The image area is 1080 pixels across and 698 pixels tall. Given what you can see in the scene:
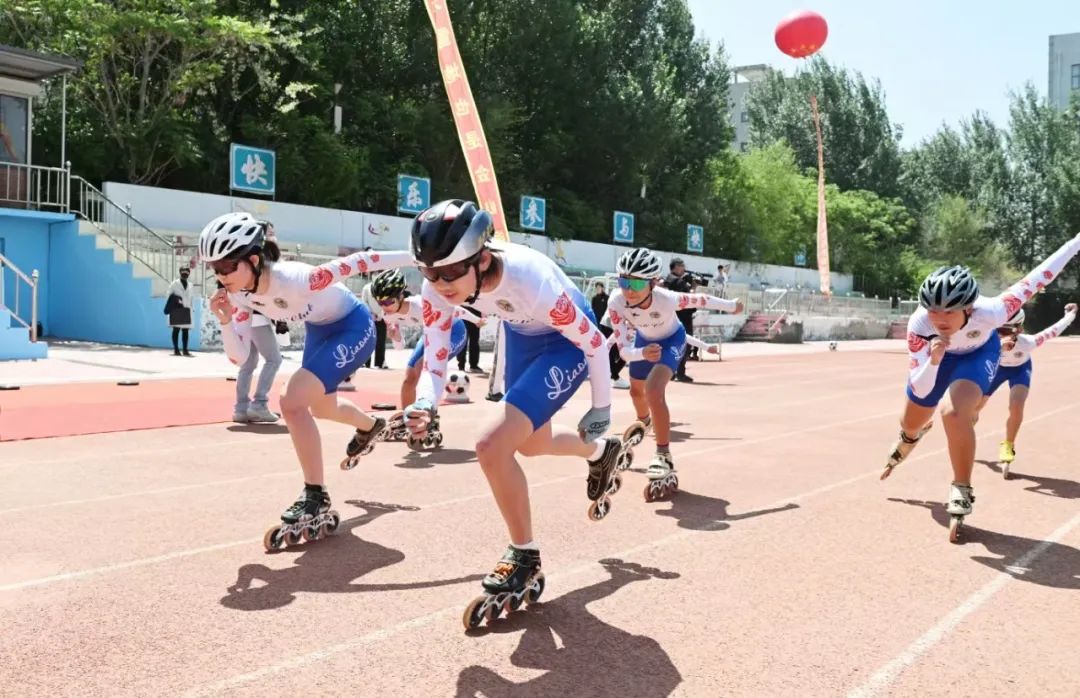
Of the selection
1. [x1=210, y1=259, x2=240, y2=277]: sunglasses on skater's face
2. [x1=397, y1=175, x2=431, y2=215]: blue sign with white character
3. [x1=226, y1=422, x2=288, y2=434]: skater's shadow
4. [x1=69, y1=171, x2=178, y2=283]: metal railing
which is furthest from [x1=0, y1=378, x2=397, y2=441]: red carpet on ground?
[x1=397, y1=175, x2=431, y2=215]: blue sign with white character

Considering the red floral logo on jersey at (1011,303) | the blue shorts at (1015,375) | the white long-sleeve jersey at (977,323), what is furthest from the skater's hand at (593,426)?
the blue shorts at (1015,375)

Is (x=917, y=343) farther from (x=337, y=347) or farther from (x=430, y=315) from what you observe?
(x=337, y=347)

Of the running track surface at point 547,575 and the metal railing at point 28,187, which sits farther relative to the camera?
the metal railing at point 28,187

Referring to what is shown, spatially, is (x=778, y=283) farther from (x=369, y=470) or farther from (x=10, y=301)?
(x=369, y=470)

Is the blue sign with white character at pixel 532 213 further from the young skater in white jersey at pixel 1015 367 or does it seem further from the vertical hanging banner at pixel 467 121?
the young skater in white jersey at pixel 1015 367

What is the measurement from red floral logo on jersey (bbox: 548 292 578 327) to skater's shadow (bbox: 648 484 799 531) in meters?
2.64

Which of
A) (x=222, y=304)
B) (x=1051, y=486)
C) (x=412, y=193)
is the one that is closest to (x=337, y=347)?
(x=222, y=304)

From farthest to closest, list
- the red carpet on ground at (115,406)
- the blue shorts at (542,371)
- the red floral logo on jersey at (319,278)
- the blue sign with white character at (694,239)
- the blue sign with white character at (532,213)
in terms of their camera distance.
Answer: the blue sign with white character at (694,239) → the blue sign with white character at (532,213) → the red carpet on ground at (115,406) → the red floral logo on jersey at (319,278) → the blue shorts at (542,371)

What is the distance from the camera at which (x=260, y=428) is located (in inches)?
463

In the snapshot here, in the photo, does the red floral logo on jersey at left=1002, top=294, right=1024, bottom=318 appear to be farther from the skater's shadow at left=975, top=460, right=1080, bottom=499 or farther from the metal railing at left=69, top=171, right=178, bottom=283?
the metal railing at left=69, top=171, right=178, bottom=283

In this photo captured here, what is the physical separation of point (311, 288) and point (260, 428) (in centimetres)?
596

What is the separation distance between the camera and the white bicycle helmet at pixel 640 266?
844 cm

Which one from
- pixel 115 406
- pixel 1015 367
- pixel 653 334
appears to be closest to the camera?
pixel 653 334

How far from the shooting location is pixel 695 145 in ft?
196
